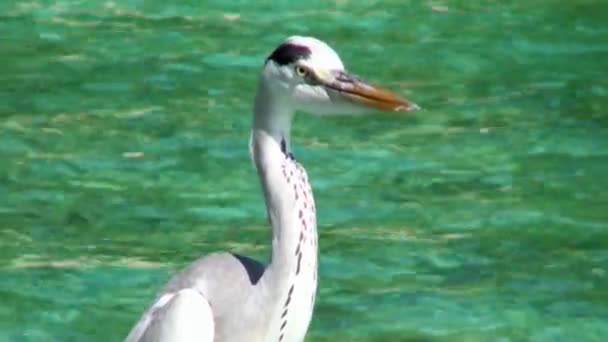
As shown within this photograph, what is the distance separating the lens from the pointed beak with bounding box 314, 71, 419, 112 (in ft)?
18.7

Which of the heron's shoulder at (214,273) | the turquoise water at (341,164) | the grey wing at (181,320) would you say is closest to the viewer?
the grey wing at (181,320)

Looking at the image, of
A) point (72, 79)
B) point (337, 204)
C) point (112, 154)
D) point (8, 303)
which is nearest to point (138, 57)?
point (72, 79)

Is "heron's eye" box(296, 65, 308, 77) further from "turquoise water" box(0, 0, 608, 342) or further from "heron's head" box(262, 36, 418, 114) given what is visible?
"turquoise water" box(0, 0, 608, 342)

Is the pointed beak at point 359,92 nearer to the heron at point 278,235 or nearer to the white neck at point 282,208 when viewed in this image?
the heron at point 278,235

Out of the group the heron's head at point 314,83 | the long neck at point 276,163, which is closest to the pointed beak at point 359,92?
the heron's head at point 314,83

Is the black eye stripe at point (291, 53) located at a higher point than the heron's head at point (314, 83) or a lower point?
higher

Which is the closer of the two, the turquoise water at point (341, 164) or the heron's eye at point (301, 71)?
the heron's eye at point (301, 71)

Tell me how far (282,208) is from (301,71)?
1.27 feet

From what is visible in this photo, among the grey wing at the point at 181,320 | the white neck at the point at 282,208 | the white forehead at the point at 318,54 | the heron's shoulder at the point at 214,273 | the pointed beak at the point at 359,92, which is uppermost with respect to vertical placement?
→ the white forehead at the point at 318,54

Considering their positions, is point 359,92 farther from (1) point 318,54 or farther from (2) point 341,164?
(2) point 341,164

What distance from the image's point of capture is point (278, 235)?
575 centimetres

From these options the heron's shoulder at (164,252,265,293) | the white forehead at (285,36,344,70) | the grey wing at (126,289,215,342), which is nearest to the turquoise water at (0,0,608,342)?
the heron's shoulder at (164,252,265,293)

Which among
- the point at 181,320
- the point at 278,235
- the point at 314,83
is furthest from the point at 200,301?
the point at 314,83

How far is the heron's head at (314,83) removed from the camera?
5684 mm
